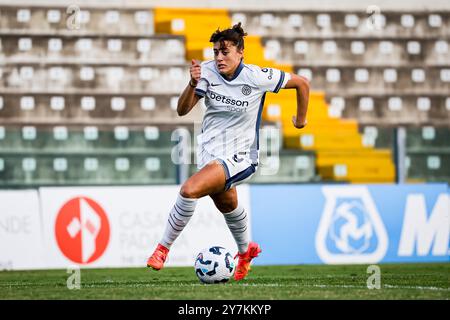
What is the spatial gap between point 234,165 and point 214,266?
35.2 inches

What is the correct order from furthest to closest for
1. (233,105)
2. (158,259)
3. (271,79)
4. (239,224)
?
(239,224), (271,79), (233,105), (158,259)

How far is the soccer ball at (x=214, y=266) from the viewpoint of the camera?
8.22 m

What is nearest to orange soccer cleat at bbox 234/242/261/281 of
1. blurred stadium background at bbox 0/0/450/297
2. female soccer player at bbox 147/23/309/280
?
female soccer player at bbox 147/23/309/280

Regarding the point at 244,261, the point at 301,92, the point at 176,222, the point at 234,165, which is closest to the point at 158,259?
the point at 176,222

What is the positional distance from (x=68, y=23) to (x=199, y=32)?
344cm

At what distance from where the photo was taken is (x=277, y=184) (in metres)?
14.5

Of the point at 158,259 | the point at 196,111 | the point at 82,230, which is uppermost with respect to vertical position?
the point at 196,111

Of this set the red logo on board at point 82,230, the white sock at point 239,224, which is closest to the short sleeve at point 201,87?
the white sock at point 239,224

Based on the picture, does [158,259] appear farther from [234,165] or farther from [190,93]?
[190,93]

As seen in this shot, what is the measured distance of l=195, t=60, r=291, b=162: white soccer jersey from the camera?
833 centimetres

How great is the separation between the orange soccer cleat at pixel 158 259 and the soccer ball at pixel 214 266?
1.13 feet

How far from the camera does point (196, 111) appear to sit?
1986cm

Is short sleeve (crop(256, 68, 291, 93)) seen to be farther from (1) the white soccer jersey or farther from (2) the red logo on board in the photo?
(2) the red logo on board
